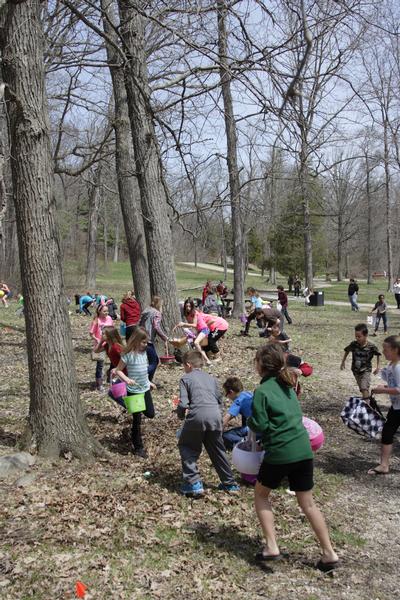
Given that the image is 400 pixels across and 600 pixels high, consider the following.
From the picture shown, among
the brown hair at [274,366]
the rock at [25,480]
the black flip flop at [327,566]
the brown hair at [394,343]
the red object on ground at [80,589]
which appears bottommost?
the black flip flop at [327,566]

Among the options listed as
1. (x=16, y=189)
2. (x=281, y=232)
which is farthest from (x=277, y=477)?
(x=281, y=232)

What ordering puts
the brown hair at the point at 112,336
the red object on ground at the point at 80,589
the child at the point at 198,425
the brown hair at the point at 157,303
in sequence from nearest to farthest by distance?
the red object on ground at the point at 80,589 → the child at the point at 198,425 → the brown hair at the point at 112,336 → the brown hair at the point at 157,303

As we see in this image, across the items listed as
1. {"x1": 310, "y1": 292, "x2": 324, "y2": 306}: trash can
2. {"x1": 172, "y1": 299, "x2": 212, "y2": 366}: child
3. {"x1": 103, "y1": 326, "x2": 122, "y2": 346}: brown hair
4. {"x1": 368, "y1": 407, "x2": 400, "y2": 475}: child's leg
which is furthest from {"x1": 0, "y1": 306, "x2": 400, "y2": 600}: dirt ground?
{"x1": 310, "y1": 292, "x2": 324, "y2": 306}: trash can

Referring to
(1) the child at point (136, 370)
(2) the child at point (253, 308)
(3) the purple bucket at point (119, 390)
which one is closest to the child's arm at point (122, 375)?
(1) the child at point (136, 370)

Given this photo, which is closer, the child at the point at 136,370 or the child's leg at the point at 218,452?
the child's leg at the point at 218,452

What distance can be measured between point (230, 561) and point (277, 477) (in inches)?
34.3

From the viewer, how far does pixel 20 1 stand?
5.45 m

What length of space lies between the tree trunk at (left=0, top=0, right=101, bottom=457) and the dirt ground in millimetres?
514

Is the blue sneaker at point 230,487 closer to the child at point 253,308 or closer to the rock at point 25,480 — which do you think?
the rock at point 25,480

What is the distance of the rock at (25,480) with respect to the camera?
5.36 m

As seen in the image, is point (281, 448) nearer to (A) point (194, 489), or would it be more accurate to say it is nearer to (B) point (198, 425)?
(B) point (198, 425)

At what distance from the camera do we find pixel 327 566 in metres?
4.13

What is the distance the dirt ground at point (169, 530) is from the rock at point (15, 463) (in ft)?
0.33

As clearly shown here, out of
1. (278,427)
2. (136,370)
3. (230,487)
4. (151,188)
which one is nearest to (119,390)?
(136,370)
